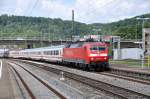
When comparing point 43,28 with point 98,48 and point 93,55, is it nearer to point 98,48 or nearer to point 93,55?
point 98,48

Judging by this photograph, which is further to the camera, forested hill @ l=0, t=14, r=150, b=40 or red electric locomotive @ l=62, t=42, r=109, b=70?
forested hill @ l=0, t=14, r=150, b=40

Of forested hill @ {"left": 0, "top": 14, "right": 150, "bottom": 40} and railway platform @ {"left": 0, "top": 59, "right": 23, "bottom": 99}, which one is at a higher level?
forested hill @ {"left": 0, "top": 14, "right": 150, "bottom": 40}

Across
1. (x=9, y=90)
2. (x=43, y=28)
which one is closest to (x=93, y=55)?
(x=9, y=90)

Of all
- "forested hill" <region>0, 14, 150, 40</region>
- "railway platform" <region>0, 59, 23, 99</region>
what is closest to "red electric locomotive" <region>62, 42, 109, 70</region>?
"railway platform" <region>0, 59, 23, 99</region>

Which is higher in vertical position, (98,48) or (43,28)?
(43,28)

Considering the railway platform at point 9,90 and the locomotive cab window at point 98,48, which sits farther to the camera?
the locomotive cab window at point 98,48

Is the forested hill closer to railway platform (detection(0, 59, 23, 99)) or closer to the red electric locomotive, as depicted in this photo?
the red electric locomotive

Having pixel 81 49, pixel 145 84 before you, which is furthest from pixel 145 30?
pixel 145 84

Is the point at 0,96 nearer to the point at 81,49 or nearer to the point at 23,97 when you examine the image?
the point at 23,97

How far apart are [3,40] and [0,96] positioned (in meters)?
110

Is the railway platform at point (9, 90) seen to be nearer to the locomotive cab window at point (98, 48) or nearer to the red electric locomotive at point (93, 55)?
the red electric locomotive at point (93, 55)

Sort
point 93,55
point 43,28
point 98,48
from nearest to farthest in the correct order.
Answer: point 93,55, point 98,48, point 43,28

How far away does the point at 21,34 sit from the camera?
169375mm

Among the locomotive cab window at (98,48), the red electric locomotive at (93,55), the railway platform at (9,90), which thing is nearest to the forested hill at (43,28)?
the red electric locomotive at (93,55)
